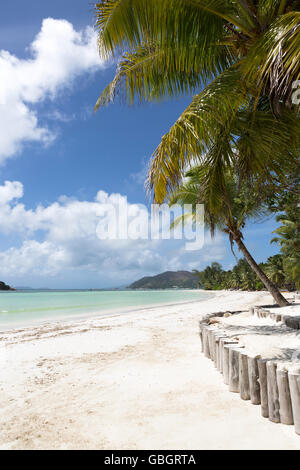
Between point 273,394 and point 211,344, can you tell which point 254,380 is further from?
point 211,344

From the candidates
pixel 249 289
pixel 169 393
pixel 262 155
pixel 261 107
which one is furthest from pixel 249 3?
pixel 249 289

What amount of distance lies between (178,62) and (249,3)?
4.02 ft

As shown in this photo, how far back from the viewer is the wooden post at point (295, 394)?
3154 mm

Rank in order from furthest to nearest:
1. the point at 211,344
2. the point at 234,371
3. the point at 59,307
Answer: the point at 59,307 → the point at 211,344 → the point at 234,371

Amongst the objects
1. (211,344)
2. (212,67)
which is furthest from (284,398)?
(212,67)

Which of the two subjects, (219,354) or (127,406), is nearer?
(127,406)

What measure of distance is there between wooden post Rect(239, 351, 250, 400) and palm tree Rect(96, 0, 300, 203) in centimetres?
252

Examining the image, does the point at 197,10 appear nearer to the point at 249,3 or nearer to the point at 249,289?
the point at 249,3

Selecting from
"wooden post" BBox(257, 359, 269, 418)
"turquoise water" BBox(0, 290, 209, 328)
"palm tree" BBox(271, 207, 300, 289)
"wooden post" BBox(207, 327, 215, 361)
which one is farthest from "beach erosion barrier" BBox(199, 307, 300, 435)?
"palm tree" BBox(271, 207, 300, 289)

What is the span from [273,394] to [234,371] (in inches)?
40.7

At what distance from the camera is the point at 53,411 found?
4.21 m

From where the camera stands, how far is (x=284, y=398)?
11.0 ft
